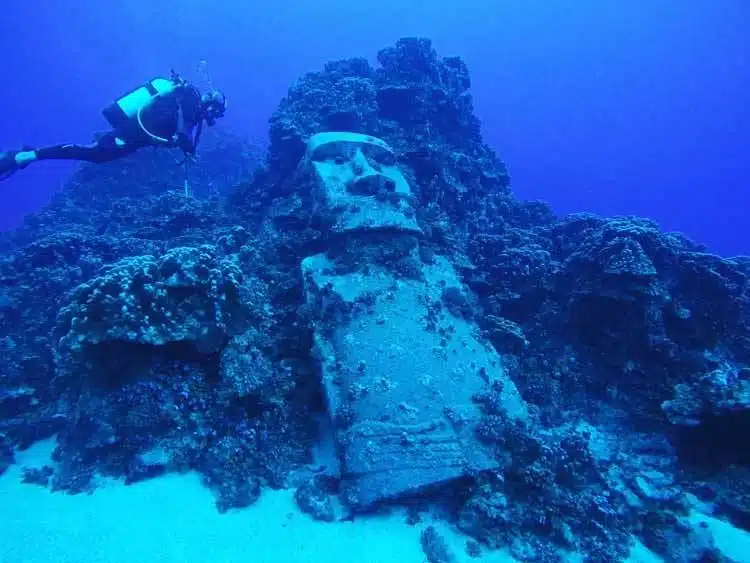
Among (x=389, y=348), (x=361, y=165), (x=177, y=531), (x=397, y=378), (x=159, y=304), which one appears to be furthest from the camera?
(x=361, y=165)

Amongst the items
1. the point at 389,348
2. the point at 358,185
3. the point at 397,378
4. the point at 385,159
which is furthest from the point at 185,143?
the point at 397,378

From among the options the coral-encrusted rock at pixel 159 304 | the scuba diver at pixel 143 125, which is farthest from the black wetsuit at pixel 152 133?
the coral-encrusted rock at pixel 159 304

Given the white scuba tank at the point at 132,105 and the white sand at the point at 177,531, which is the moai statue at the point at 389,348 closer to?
the white sand at the point at 177,531

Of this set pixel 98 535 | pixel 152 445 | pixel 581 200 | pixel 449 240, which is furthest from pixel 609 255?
pixel 581 200

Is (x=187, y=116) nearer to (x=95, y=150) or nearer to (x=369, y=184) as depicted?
(x=95, y=150)

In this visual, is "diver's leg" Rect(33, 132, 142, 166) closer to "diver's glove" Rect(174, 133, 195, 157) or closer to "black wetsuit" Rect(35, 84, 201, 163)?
"black wetsuit" Rect(35, 84, 201, 163)

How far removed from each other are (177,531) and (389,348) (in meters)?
3.42

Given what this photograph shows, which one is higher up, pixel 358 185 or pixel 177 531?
pixel 358 185

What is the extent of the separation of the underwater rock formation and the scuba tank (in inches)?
96.9

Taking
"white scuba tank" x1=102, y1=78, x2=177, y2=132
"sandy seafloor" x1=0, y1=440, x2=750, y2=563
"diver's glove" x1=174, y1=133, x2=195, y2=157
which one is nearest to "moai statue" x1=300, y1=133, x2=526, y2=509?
"sandy seafloor" x1=0, y1=440, x2=750, y2=563

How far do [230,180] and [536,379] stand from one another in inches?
873

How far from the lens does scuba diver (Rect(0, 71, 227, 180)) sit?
7.11 m

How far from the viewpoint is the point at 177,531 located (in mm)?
4504

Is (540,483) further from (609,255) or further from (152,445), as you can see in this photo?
(152,445)
